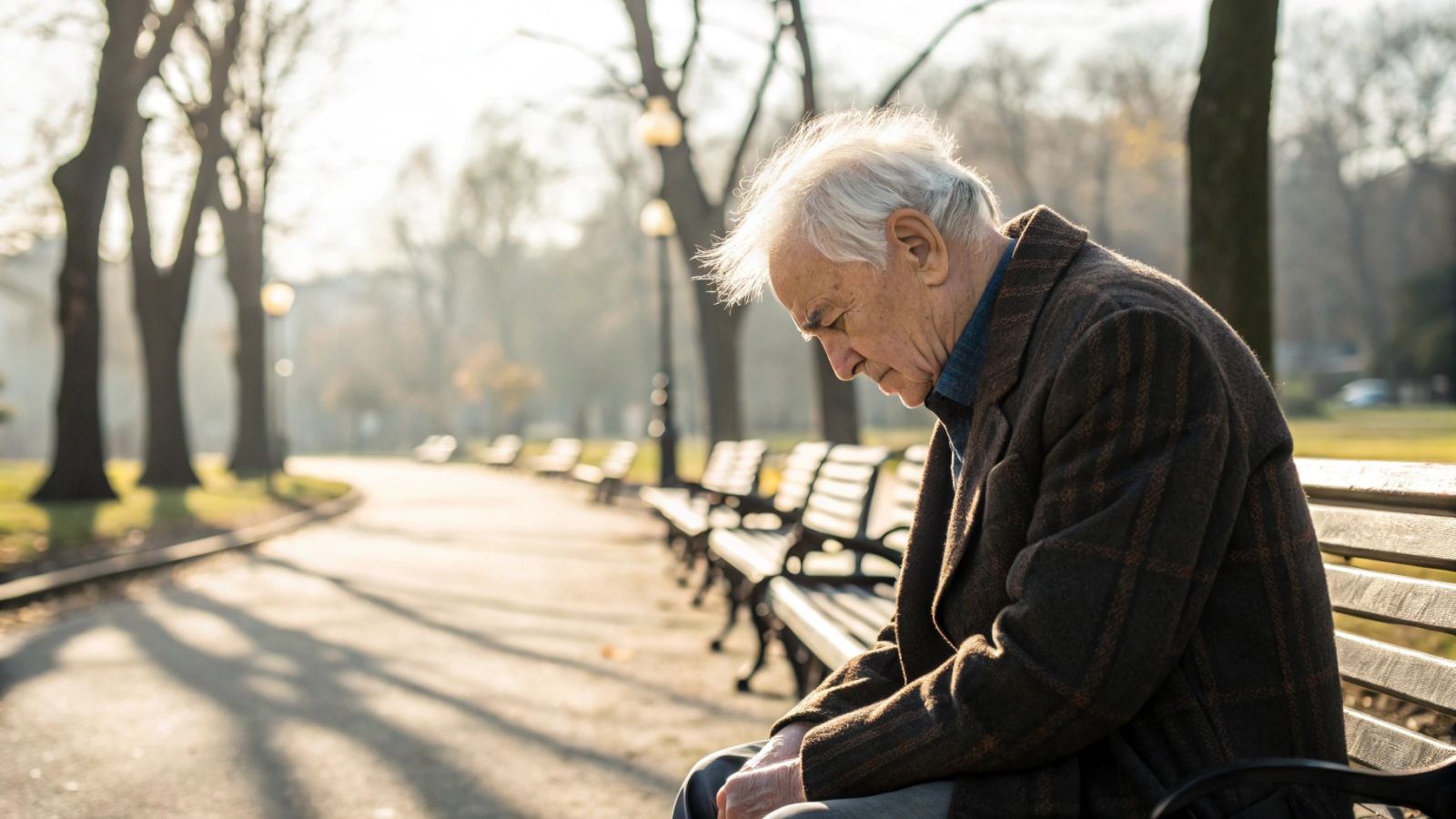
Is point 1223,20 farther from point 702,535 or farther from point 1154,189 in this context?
point 1154,189

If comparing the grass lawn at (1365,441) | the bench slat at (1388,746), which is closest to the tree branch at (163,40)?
the grass lawn at (1365,441)

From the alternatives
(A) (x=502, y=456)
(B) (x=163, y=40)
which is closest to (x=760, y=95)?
(B) (x=163, y=40)

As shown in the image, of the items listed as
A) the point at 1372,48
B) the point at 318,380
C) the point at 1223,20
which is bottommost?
the point at 318,380

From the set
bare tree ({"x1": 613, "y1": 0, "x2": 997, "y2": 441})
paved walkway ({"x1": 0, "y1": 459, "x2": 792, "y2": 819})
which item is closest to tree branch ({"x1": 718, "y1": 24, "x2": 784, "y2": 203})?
bare tree ({"x1": 613, "y1": 0, "x2": 997, "y2": 441})

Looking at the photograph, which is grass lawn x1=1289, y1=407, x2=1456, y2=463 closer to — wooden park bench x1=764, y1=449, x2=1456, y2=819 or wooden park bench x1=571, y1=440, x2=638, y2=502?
wooden park bench x1=764, y1=449, x2=1456, y2=819

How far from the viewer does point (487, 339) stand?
222ft

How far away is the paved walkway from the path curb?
18.2 inches

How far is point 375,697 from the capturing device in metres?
6.24

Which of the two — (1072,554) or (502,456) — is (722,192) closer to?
(1072,554)

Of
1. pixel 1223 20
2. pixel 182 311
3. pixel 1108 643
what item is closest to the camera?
pixel 1108 643

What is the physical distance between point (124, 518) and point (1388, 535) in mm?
14306

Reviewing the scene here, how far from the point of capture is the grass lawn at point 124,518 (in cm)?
1173

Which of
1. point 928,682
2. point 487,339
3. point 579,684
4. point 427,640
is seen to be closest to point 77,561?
point 427,640

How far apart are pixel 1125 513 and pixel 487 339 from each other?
220ft
